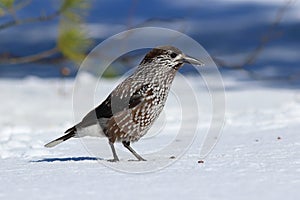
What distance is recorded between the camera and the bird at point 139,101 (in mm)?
3715

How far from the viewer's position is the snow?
2.93 meters

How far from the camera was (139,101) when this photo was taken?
3715 mm

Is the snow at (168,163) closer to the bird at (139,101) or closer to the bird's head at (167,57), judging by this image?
the bird at (139,101)

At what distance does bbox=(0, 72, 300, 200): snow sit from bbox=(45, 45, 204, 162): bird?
0.51 ft

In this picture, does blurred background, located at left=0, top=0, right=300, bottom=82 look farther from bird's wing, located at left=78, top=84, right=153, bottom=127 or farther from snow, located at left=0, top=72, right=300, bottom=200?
bird's wing, located at left=78, top=84, right=153, bottom=127

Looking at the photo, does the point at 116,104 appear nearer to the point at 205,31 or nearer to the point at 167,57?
the point at 167,57

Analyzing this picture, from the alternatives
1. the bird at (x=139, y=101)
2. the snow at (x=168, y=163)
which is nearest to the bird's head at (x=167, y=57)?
the bird at (x=139, y=101)

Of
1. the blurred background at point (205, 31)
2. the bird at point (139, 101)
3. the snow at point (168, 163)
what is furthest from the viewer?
the blurred background at point (205, 31)

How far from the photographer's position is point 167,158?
385cm

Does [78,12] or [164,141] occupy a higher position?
[78,12]

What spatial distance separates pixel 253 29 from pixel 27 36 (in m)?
3.55

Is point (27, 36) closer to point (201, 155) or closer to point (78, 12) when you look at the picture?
point (78, 12)

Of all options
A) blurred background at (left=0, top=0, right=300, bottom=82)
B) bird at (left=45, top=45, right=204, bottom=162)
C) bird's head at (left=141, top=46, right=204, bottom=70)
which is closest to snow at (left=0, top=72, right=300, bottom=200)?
bird at (left=45, top=45, right=204, bottom=162)

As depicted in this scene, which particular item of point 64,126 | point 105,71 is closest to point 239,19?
point 105,71
